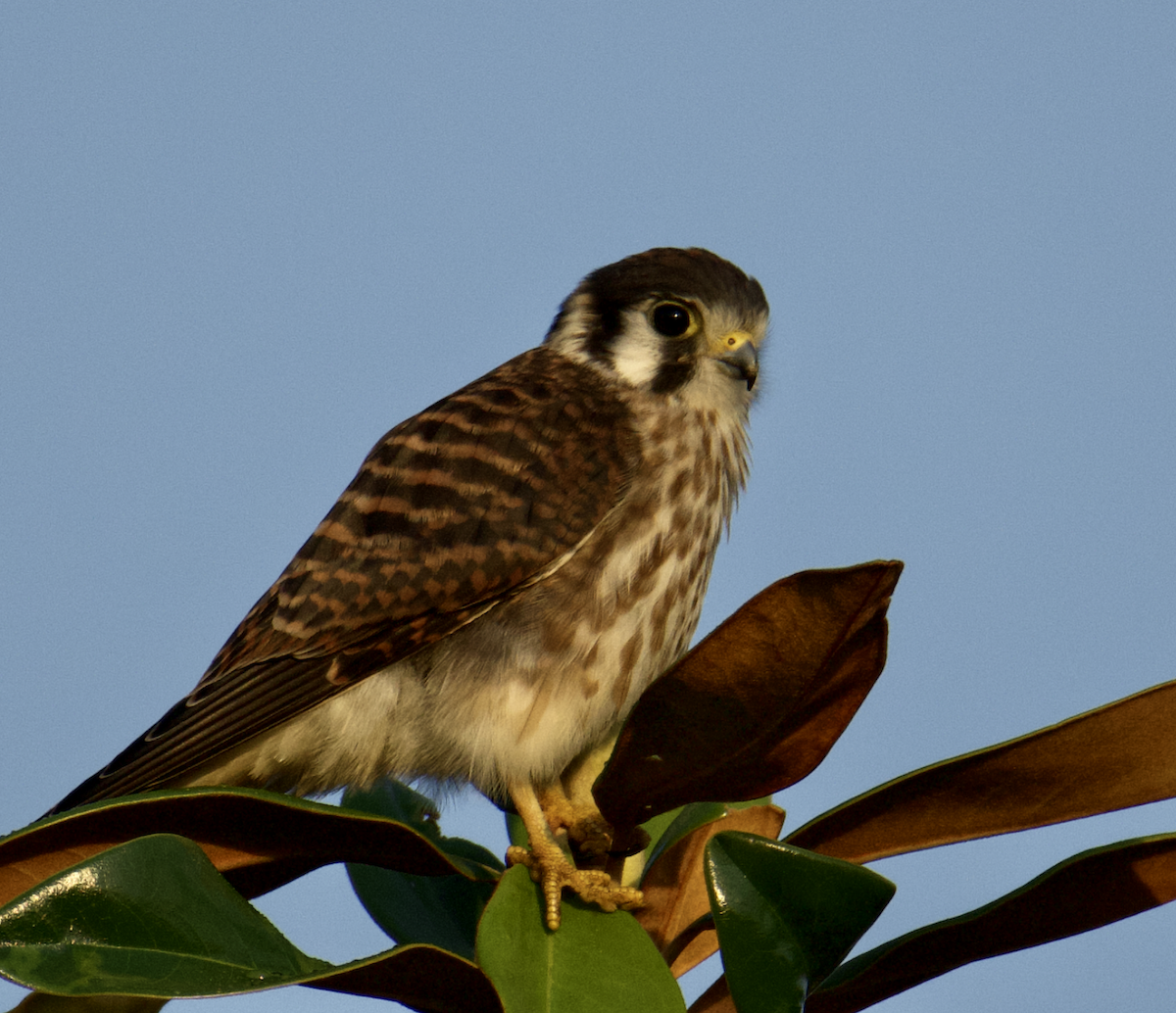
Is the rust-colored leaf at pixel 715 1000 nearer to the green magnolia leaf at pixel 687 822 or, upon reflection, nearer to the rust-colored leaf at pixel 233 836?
the green magnolia leaf at pixel 687 822

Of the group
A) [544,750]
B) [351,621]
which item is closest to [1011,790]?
[544,750]

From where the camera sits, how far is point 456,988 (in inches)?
64.7

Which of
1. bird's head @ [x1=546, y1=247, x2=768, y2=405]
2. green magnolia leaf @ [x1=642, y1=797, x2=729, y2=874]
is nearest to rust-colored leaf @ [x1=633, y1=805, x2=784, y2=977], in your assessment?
green magnolia leaf @ [x1=642, y1=797, x2=729, y2=874]

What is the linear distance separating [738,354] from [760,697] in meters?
1.69

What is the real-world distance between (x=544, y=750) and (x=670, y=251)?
4.44 feet

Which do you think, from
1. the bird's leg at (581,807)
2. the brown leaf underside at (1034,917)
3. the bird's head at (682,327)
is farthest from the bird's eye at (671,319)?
the brown leaf underside at (1034,917)

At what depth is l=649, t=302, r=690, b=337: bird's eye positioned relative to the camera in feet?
10.7

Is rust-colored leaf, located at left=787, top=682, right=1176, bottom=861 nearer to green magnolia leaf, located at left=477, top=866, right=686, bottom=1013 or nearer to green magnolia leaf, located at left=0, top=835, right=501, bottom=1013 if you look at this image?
green magnolia leaf, located at left=477, top=866, right=686, bottom=1013

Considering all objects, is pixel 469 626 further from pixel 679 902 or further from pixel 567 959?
pixel 567 959

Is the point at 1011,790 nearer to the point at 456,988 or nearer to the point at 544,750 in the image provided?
the point at 456,988

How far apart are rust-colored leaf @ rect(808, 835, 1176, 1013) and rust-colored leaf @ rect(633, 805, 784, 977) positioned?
0.25 meters

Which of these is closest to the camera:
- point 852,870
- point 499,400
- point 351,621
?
point 852,870

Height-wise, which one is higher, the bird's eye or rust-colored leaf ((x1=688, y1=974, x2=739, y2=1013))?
the bird's eye

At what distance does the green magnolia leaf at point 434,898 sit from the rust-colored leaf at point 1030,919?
0.54m
